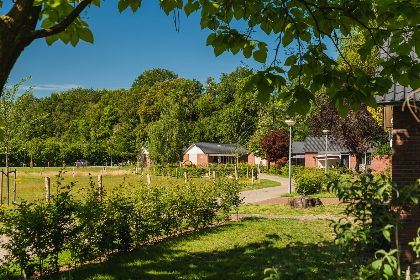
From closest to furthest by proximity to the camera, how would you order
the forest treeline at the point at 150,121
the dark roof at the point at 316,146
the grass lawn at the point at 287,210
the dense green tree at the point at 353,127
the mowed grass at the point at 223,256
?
the mowed grass at the point at 223,256
the grass lawn at the point at 287,210
the dense green tree at the point at 353,127
the forest treeline at the point at 150,121
the dark roof at the point at 316,146

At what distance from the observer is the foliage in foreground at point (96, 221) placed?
8.55 metres

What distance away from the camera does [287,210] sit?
2014 cm

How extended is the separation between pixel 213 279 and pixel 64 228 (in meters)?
3.16

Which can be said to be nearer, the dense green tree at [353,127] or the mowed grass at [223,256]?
the mowed grass at [223,256]

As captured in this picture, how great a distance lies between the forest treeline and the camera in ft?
190

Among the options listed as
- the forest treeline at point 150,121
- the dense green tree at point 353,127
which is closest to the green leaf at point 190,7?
the dense green tree at point 353,127

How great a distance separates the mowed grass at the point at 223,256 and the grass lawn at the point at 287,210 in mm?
4442

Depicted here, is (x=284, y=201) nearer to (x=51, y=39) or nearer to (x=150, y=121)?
(x=51, y=39)

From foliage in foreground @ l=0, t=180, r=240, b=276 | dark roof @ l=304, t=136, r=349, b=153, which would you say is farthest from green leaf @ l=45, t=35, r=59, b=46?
dark roof @ l=304, t=136, r=349, b=153

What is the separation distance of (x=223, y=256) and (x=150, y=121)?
3067 inches

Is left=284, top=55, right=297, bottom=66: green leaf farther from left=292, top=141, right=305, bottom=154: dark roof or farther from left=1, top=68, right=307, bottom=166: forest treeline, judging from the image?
left=292, top=141, right=305, bottom=154: dark roof

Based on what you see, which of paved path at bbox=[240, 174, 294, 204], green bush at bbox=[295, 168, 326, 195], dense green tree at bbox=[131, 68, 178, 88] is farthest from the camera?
dense green tree at bbox=[131, 68, 178, 88]

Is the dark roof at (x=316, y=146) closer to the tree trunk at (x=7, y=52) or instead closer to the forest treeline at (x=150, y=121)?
the forest treeline at (x=150, y=121)

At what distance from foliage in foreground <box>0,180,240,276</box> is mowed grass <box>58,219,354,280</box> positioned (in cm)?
45
